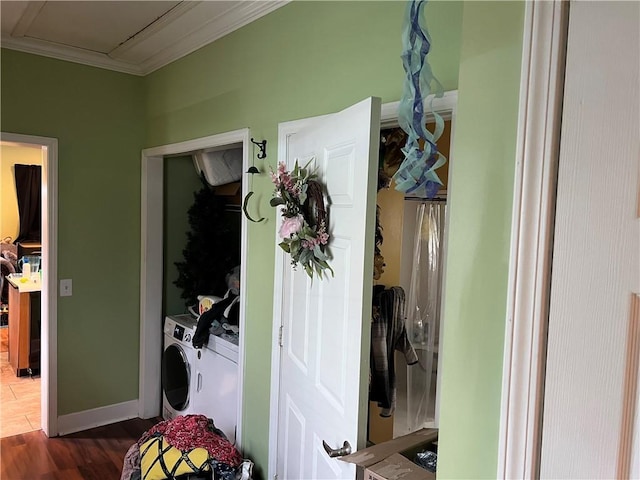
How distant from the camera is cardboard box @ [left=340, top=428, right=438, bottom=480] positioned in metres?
1.30

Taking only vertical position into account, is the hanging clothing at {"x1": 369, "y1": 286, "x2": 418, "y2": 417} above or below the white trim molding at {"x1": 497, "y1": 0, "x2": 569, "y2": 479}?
below

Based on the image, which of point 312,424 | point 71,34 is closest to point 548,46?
point 312,424

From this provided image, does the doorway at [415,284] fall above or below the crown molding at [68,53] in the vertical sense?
below

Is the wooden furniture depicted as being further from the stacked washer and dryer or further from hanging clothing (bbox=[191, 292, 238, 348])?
hanging clothing (bbox=[191, 292, 238, 348])

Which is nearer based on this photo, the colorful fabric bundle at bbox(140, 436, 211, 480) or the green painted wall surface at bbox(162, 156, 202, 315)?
the colorful fabric bundle at bbox(140, 436, 211, 480)

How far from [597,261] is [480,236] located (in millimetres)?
188

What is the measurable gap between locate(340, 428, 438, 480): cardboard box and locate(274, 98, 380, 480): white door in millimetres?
60

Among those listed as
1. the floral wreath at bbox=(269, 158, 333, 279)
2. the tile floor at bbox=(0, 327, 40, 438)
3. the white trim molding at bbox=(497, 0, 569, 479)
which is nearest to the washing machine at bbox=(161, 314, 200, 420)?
the tile floor at bbox=(0, 327, 40, 438)

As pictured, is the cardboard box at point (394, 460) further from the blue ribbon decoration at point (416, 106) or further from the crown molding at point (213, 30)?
the crown molding at point (213, 30)

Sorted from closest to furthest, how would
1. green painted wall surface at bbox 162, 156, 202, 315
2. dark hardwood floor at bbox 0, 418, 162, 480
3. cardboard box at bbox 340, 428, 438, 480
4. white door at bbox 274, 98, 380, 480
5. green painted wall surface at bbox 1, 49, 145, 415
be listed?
cardboard box at bbox 340, 428, 438, 480 → white door at bbox 274, 98, 380, 480 → dark hardwood floor at bbox 0, 418, 162, 480 → green painted wall surface at bbox 1, 49, 145, 415 → green painted wall surface at bbox 162, 156, 202, 315

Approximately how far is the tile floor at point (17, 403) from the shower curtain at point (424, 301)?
2.64m

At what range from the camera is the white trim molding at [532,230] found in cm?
74

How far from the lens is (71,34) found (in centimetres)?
284

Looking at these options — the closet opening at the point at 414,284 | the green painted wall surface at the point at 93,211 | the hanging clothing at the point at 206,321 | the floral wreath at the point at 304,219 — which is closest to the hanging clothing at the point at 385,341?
the closet opening at the point at 414,284
